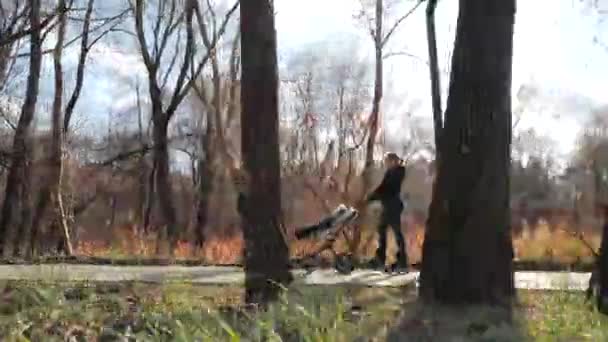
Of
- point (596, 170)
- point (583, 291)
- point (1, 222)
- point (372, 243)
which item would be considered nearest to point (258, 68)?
point (583, 291)

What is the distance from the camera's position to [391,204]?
50.4 ft

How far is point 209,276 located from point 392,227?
3012 mm

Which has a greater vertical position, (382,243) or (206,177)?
(206,177)

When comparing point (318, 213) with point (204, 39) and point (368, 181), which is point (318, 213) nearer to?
point (368, 181)

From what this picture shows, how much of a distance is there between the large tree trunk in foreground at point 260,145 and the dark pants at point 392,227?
18.9 feet

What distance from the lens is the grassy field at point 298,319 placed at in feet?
19.2

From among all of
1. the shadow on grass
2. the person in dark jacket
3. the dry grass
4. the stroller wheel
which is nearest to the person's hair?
the person in dark jacket

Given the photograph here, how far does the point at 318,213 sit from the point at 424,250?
65.1 ft

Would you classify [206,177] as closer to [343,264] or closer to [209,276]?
[343,264]

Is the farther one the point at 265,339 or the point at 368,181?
the point at 368,181

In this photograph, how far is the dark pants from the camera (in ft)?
50.0

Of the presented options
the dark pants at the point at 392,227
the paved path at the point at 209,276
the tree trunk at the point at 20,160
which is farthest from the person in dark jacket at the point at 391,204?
the tree trunk at the point at 20,160

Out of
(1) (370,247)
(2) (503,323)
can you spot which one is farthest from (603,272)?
(1) (370,247)

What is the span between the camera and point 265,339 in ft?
18.4
